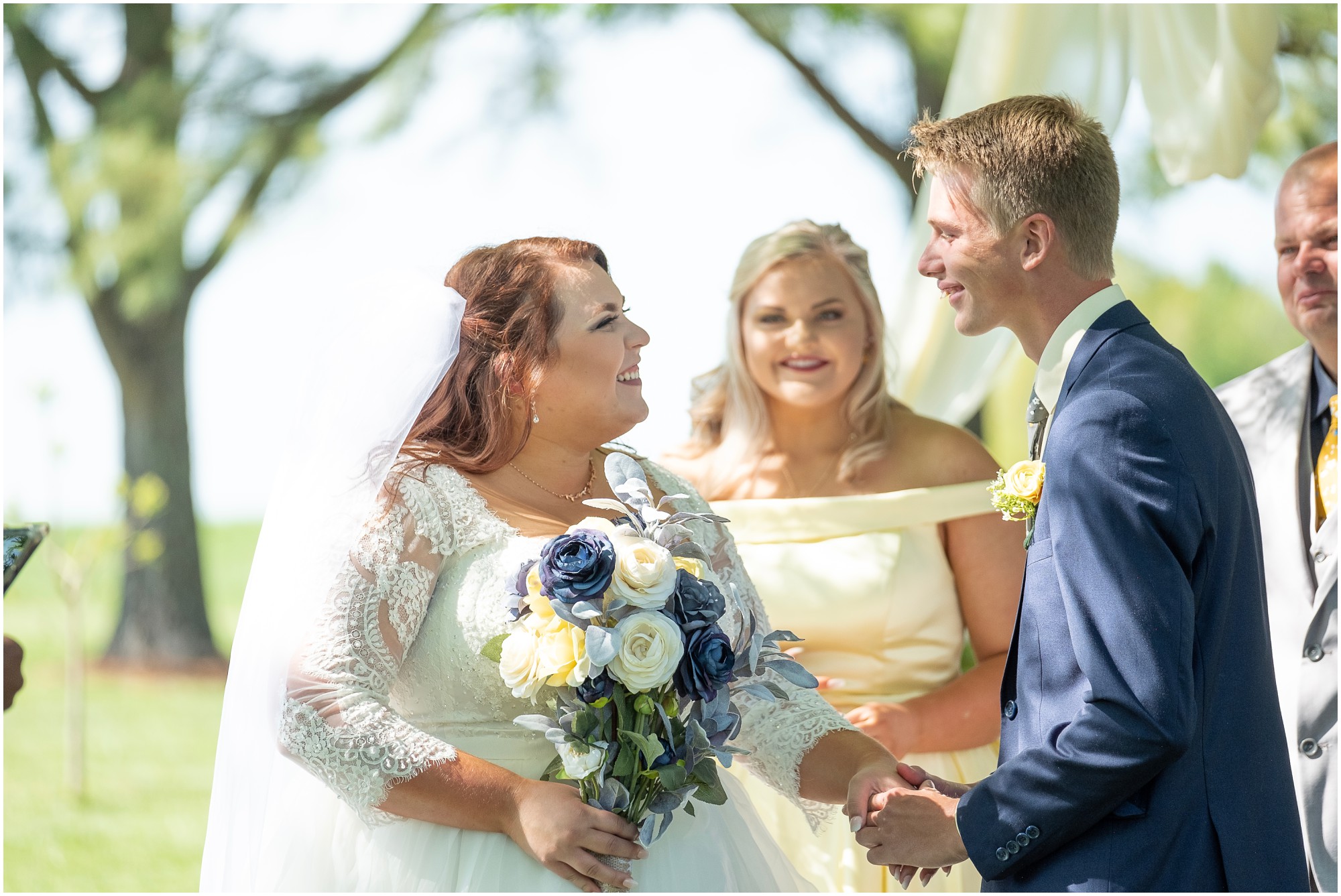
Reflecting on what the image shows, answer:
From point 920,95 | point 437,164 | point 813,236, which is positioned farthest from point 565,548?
point 437,164

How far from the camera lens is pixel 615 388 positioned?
9.07ft

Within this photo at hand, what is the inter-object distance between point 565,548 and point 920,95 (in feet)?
25.4

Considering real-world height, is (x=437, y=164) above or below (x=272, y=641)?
above

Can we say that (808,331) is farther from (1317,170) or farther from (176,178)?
(176,178)

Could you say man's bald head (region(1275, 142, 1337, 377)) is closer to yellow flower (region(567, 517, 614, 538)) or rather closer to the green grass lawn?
yellow flower (region(567, 517, 614, 538))

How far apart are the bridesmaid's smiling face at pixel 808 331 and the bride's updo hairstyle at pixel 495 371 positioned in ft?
4.30

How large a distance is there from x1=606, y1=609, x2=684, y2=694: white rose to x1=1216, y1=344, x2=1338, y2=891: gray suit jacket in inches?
65.8

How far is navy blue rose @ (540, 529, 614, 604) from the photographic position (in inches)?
85.3

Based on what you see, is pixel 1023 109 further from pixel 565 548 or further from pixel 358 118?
pixel 358 118

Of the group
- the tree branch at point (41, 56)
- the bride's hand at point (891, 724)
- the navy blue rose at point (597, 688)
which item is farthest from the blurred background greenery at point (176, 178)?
the navy blue rose at point (597, 688)

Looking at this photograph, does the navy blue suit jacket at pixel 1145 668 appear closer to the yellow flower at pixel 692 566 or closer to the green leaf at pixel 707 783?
the green leaf at pixel 707 783

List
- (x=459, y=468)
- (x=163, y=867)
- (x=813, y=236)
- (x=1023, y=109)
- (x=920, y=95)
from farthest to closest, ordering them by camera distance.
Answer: (x=920, y=95)
(x=163, y=867)
(x=813, y=236)
(x=459, y=468)
(x=1023, y=109)

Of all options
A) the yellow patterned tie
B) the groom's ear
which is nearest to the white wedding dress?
the groom's ear

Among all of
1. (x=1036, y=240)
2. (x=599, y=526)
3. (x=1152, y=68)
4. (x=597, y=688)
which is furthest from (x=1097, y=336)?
(x=1152, y=68)
